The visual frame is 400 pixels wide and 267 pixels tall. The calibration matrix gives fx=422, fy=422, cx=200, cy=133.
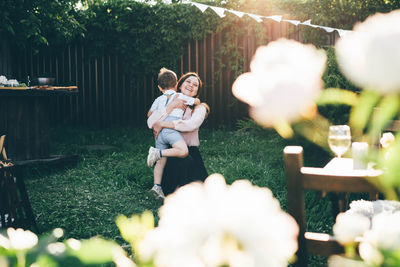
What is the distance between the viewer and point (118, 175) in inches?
190

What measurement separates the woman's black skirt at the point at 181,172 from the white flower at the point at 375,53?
370 cm

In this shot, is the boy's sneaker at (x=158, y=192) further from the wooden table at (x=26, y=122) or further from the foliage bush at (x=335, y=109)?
the wooden table at (x=26, y=122)

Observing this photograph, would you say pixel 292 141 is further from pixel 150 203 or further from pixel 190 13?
pixel 190 13

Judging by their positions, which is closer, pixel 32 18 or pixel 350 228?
pixel 350 228

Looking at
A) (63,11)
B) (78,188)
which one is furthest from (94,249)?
(63,11)

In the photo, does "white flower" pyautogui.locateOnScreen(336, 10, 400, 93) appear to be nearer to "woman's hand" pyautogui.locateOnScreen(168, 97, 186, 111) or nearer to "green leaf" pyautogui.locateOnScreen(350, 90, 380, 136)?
"green leaf" pyautogui.locateOnScreen(350, 90, 380, 136)

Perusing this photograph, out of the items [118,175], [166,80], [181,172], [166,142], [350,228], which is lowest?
[118,175]

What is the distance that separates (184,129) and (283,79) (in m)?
3.63

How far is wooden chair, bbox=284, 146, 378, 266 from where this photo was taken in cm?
120

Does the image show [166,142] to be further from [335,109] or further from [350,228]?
[350,228]

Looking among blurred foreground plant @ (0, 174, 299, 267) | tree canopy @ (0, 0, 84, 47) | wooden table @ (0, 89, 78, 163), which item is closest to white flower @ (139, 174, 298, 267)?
blurred foreground plant @ (0, 174, 299, 267)

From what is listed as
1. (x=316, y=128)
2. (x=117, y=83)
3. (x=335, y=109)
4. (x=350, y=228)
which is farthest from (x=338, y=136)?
(x=117, y=83)

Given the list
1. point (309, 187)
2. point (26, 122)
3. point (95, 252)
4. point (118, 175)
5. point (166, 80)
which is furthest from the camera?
point (26, 122)

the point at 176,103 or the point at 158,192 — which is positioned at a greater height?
the point at 176,103
